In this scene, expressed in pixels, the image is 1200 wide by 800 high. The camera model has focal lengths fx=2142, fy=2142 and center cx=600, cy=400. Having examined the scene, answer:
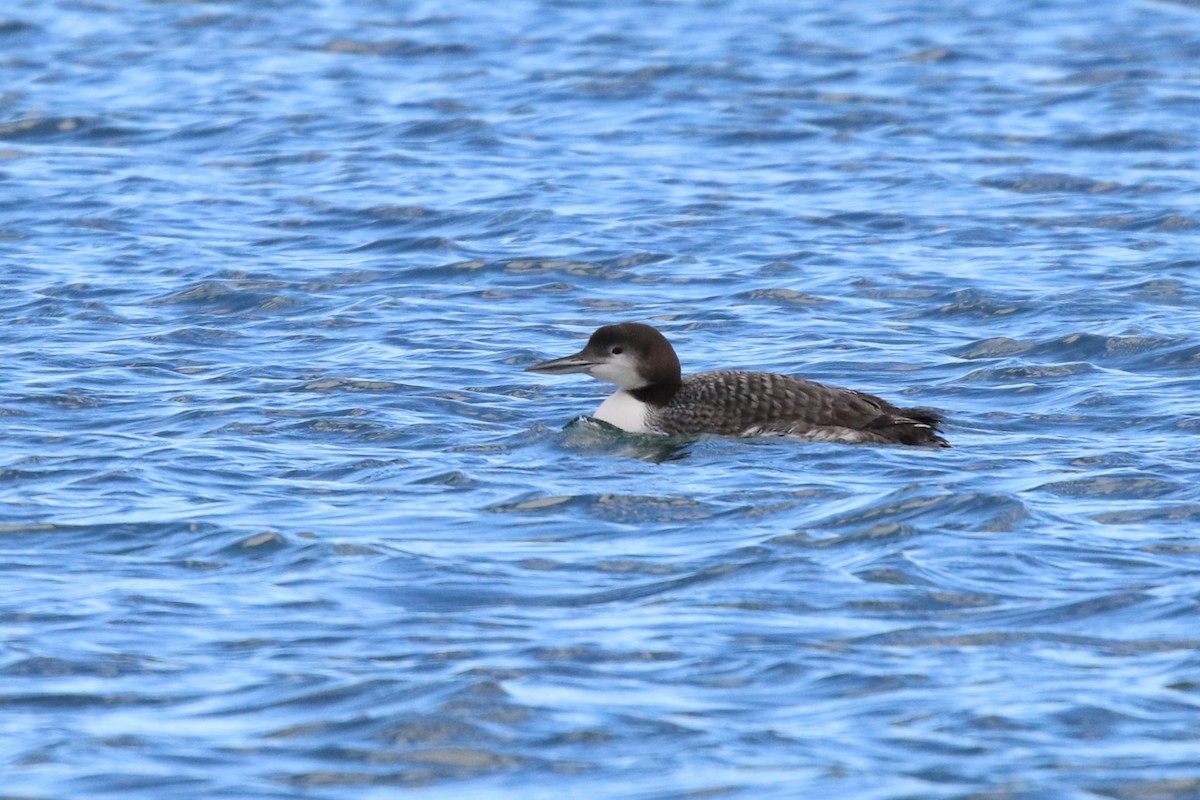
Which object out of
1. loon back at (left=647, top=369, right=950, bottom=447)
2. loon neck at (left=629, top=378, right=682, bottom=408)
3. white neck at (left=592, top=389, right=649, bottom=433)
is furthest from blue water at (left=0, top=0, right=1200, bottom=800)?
loon neck at (left=629, top=378, right=682, bottom=408)

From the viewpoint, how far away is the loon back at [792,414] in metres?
10.4

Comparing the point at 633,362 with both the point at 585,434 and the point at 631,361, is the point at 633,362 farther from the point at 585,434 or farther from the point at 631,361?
the point at 585,434

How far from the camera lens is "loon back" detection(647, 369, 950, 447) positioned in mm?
10367

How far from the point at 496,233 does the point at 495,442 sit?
19.0 ft

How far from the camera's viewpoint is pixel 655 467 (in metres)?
10.1

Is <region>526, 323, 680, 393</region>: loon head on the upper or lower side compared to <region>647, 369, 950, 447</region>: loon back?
upper

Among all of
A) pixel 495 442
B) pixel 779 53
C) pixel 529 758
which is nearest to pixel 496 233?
pixel 495 442

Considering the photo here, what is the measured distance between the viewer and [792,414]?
34.3 feet

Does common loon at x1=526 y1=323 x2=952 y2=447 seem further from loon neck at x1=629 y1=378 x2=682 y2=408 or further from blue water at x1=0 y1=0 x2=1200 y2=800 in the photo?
blue water at x1=0 y1=0 x2=1200 y2=800

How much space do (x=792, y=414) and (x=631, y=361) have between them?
90 centimetres

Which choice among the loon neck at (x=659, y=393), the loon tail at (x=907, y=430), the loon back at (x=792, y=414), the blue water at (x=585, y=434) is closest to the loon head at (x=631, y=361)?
the loon neck at (x=659, y=393)

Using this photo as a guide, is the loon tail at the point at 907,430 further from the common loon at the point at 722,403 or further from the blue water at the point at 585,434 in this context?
the blue water at the point at 585,434

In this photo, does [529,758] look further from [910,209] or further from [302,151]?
[302,151]

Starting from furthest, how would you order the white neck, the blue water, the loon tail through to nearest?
1. the white neck
2. the loon tail
3. the blue water
